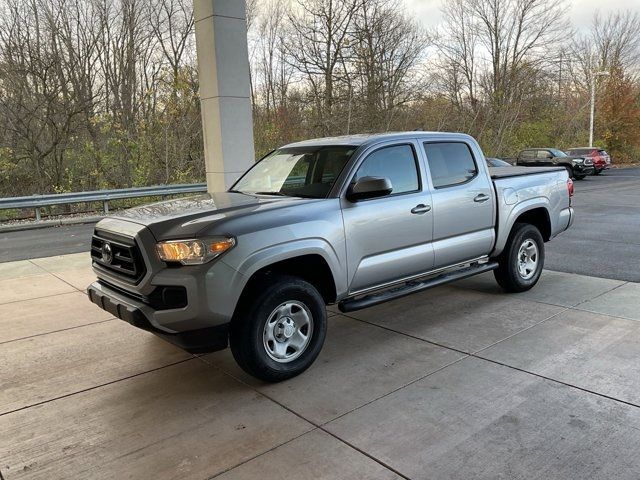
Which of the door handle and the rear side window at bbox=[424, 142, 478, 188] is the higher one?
the rear side window at bbox=[424, 142, 478, 188]

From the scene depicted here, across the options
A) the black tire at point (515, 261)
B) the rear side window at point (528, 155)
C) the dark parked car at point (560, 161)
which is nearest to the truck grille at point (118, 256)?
the black tire at point (515, 261)

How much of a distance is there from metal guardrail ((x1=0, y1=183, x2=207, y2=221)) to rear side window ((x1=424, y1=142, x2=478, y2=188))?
41.4 ft

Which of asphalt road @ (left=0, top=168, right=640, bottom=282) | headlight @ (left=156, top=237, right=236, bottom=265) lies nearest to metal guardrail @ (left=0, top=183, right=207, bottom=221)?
asphalt road @ (left=0, top=168, right=640, bottom=282)

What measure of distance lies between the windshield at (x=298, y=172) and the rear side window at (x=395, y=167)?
0.68ft

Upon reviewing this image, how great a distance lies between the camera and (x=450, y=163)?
5.42m

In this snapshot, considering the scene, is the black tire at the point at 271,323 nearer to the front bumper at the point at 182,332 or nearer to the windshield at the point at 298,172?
the front bumper at the point at 182,332

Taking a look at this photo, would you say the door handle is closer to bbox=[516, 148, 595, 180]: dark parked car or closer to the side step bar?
the side step bar

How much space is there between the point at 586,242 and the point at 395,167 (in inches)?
242

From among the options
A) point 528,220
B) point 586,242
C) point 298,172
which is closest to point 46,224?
point 298,172

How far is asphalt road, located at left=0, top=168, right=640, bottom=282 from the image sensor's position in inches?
295

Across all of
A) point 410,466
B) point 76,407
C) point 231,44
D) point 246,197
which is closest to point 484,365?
point 410,466

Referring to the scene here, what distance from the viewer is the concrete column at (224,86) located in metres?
8.38

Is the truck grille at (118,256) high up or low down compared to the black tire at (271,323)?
up

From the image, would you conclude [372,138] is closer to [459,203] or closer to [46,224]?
[459,203]
